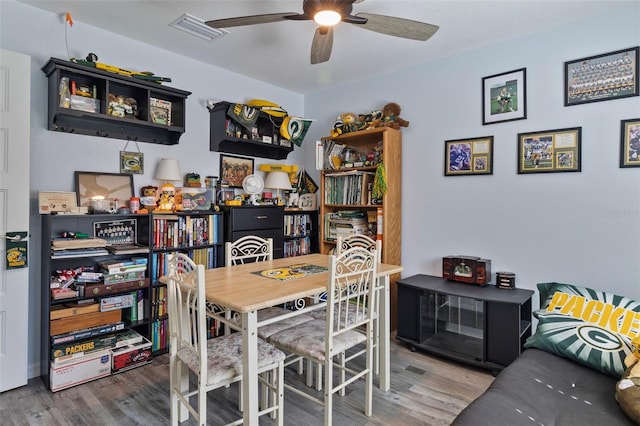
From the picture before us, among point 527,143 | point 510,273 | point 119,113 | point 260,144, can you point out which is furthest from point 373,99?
point 119,113

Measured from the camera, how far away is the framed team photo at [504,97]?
2867mm

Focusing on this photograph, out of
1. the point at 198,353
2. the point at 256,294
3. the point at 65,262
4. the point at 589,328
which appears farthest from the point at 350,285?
the point at 65,262

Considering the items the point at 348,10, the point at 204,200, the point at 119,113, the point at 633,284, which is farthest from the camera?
the point at 204,200

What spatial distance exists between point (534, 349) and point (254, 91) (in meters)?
3.44

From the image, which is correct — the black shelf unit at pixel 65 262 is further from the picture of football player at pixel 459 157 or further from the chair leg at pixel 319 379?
the picture of football player at pixel 459 157

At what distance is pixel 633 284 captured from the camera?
243cm

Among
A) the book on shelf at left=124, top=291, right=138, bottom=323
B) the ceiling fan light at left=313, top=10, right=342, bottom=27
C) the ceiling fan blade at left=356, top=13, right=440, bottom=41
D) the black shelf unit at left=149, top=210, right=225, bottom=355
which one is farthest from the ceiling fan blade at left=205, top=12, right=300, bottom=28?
the book on shelf at left=124, top=291, right=138, bottom=323

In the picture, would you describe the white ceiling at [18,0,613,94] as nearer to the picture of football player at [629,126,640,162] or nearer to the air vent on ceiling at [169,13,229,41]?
the air vent on ceiling at [169,13,229,41]

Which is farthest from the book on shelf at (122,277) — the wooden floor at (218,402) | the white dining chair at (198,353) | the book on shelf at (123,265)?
the white dining chair at (198,353)

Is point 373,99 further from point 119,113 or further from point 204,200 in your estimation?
point 119,113

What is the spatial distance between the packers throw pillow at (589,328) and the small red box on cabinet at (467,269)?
71 cm

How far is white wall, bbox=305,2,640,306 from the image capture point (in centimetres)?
249

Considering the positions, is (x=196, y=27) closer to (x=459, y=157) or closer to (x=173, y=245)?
(x=173, y=245)

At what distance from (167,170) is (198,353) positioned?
6.06ft
